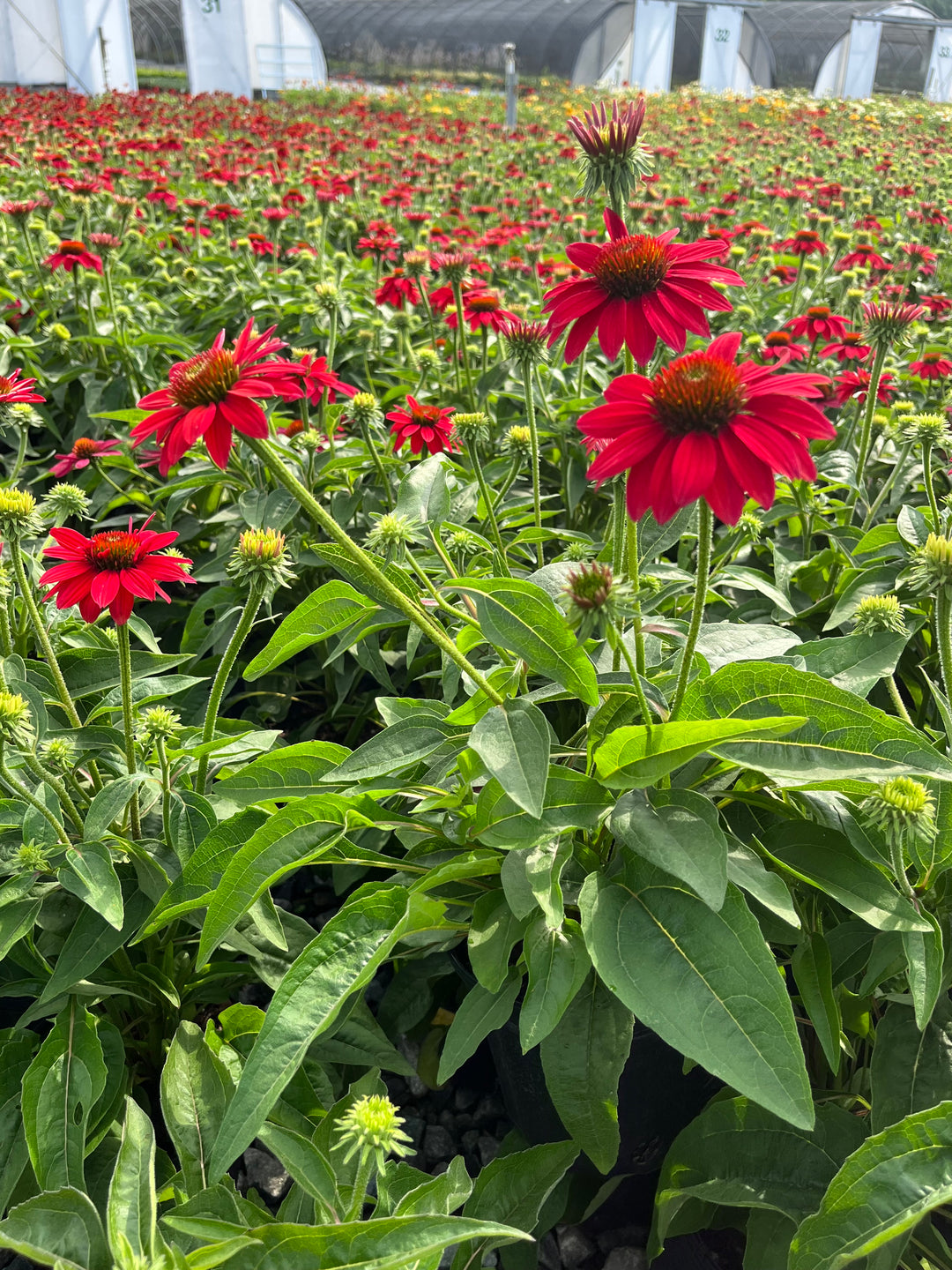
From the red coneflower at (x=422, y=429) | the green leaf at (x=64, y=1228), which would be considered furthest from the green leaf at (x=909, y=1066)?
the red coneflower at (x=422, y=429)

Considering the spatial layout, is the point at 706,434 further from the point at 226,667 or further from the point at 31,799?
the point at 31,799

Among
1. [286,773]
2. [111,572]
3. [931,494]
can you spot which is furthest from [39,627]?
[931,494]

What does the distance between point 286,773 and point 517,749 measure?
1.07 feet

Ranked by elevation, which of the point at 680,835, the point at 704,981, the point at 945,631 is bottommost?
the point at 704,981

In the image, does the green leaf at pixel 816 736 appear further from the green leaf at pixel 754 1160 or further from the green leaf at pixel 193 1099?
the green leaf at pixel 193 1099

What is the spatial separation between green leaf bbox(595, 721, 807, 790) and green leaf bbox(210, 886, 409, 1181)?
0.85 ft

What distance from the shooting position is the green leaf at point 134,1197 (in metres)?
0.81

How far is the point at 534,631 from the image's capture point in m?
1.03

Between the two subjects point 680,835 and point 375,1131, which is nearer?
point 375,1131

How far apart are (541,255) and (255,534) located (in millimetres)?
3205

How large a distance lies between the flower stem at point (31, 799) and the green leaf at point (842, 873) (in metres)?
0.80

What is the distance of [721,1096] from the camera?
4.11 feet

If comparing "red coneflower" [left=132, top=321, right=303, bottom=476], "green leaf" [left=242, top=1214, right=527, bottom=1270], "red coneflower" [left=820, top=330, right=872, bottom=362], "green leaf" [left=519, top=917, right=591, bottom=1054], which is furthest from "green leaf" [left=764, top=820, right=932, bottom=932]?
"red coneflower" [left=820, top=330, right=872, bottom=362]

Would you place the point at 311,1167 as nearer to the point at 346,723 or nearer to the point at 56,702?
the point at 56,702
